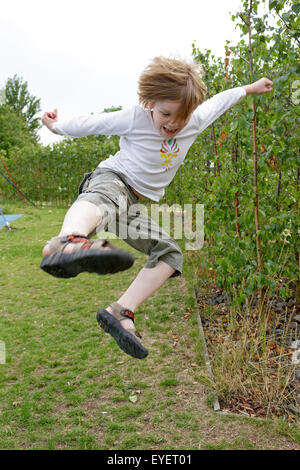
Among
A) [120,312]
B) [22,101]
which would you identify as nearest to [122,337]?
[120,312]

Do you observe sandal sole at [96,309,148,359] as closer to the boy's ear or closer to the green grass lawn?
the green grass lawn

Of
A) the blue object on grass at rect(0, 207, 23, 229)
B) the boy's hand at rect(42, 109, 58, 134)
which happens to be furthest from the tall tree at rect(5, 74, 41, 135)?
the boy's hand at rect(42, 109, 58, 134)

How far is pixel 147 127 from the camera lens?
7.95ft

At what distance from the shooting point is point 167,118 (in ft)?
7.53

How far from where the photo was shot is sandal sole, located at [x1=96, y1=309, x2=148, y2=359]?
7.21 feet

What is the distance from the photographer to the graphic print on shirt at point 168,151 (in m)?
2.45

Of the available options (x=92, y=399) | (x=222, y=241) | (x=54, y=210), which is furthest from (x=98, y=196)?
(x=54, y=210)

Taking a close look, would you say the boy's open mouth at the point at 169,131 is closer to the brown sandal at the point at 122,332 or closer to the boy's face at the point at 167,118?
the boy's face at the point at 167,118

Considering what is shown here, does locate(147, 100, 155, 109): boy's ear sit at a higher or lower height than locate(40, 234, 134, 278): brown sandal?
higher

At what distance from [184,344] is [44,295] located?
2.29 metres

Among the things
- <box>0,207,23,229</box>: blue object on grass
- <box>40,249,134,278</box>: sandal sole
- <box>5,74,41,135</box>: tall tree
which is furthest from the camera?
<box>5,74,41,135</box>: tall tree

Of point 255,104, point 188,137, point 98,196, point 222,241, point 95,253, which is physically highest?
point 255,104

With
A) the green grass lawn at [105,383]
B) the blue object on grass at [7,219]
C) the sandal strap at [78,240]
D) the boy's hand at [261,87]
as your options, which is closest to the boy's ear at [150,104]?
the boy's hand at [261,87]
